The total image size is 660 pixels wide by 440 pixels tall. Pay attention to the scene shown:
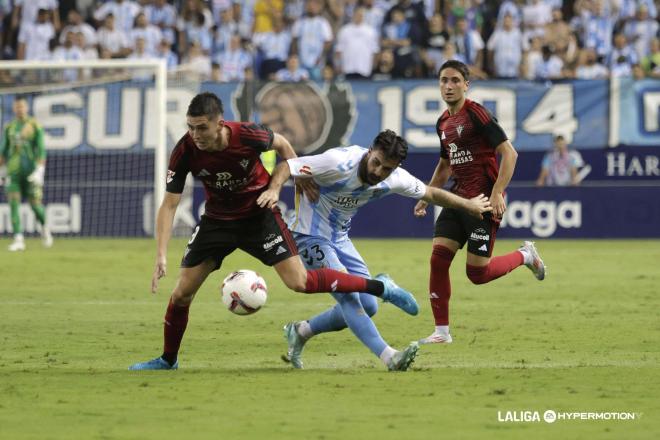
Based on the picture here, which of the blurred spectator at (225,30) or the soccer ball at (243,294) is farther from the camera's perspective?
the blurred spectator at (225,30)

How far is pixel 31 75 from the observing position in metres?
22.3

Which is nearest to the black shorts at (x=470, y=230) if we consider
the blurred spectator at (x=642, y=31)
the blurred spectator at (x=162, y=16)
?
the blurred spectator at (x=642, y=31)

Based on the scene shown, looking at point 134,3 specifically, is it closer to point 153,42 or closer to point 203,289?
point 153,42

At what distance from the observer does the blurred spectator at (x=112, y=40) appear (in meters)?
25.1

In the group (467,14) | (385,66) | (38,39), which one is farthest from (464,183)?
(38,39)

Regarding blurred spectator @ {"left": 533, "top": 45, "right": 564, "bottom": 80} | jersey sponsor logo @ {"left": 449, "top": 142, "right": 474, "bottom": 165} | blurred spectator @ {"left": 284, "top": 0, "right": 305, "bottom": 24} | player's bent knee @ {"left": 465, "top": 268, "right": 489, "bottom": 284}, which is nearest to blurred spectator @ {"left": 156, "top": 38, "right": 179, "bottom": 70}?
blurred spectator @ {"left": 284, "top": 0, "right": 305, "bottom": 24}

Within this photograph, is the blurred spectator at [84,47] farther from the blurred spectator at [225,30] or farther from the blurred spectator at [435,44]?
the blurred spectator at [435,44]

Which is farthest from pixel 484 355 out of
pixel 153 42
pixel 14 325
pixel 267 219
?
pixel 153 42

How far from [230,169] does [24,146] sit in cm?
1259

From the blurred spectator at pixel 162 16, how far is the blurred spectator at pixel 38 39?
Answer: 2029 millimetres

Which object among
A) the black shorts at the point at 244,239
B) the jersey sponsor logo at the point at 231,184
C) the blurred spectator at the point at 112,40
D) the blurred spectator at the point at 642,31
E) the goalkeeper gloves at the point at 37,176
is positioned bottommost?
the goalkeeper gloves at the point at 37,176

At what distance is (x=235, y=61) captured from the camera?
25016 millimetres

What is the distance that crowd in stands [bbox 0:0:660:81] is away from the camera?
24.4m

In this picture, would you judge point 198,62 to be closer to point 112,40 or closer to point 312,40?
point 112,40
